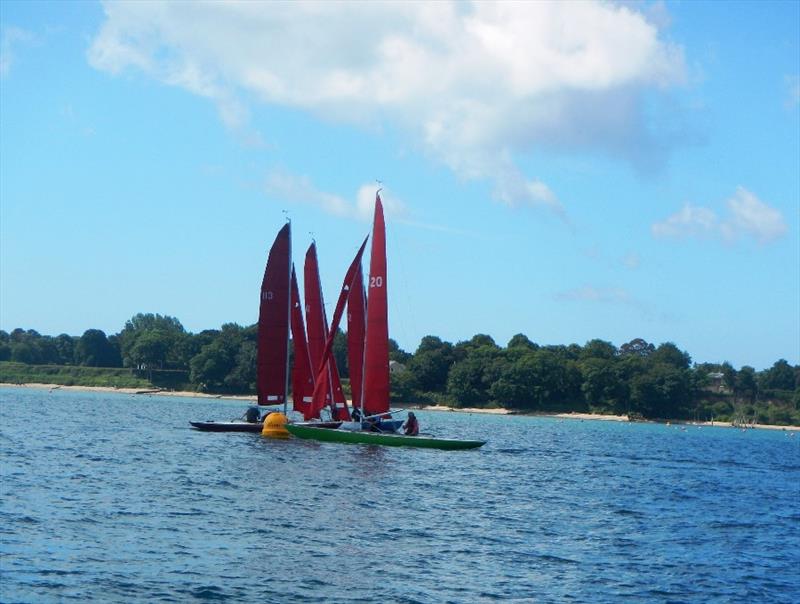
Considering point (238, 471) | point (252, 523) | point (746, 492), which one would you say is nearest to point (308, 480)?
point (238, 471)

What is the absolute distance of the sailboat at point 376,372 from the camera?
54750 millimetres

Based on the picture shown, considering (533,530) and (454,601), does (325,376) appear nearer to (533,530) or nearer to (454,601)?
(533,530)

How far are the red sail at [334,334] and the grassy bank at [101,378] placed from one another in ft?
418

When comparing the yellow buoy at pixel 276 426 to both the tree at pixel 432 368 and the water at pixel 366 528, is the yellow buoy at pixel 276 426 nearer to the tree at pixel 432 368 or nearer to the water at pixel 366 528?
the water at pixel 366 528

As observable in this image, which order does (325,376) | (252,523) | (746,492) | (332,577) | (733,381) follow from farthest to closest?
(733,381)
(325,376)
(746,492)
(252,523)
(332,577)

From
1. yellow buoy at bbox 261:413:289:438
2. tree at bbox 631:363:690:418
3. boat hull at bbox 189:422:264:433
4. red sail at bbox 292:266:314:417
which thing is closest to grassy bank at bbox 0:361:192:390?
tree at bbox 631:363:690:418

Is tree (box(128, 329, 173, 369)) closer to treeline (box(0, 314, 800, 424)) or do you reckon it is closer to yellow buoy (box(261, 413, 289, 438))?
treeline (box(0, 314, 800, 424))

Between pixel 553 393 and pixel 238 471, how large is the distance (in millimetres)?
135163

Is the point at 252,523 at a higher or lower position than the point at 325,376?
lower

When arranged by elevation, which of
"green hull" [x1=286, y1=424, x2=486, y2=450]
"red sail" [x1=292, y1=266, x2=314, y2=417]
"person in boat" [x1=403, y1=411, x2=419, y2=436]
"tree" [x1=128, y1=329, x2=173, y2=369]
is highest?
"tree" [x1=128, y1=329, x2=173, y2=369]

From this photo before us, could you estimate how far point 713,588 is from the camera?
81.7ft

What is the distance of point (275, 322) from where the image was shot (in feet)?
206

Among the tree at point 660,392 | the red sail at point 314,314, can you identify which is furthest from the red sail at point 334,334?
the tree at point 660,392

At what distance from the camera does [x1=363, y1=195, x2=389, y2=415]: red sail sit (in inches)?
2159
